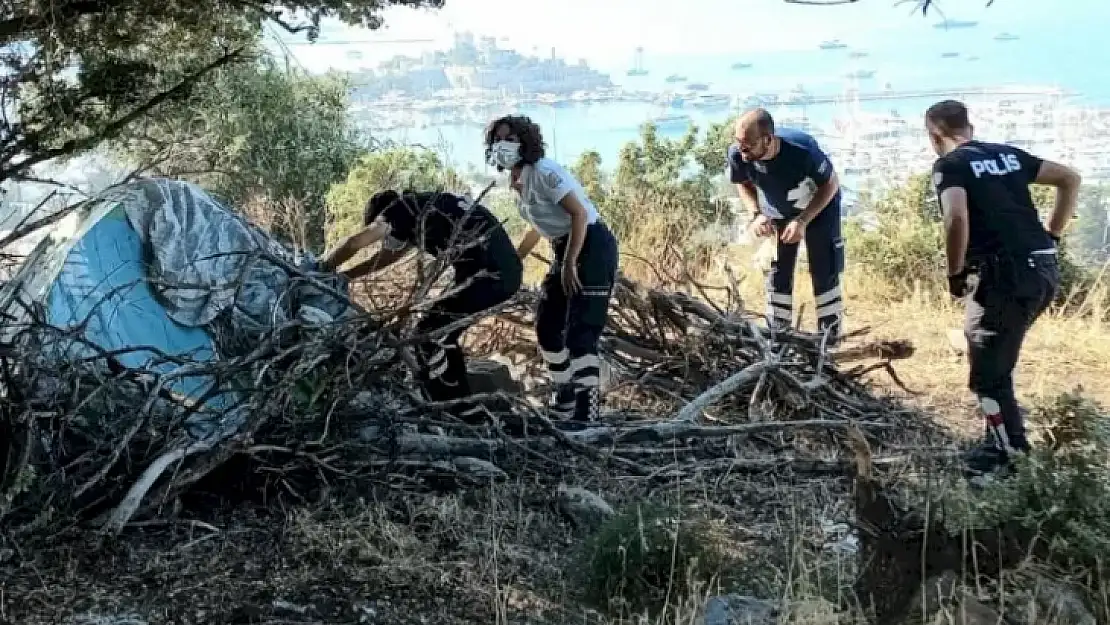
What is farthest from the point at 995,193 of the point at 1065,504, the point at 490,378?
the point at 490,378

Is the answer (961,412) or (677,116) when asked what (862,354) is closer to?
(961,412)

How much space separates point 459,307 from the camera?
4969 mm

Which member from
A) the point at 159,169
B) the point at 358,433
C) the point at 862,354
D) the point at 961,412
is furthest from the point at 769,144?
the point at 159,169

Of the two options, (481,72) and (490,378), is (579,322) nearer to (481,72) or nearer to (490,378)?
(490,378)

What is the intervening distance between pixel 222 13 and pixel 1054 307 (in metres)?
6.63

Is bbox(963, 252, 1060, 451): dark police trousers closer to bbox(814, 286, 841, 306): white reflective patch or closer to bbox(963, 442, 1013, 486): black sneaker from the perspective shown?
bbox(963, 442, 1013, 486): black sneaker

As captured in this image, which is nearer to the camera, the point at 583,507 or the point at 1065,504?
the point at 1065,504

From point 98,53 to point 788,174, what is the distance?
3504 mm

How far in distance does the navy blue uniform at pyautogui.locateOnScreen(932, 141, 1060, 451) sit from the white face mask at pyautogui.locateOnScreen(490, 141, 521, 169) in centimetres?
181

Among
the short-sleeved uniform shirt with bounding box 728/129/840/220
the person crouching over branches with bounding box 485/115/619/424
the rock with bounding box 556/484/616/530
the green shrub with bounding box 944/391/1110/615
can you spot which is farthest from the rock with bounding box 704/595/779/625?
the short-sleeved uniform shirt with bounding box 728/129/840/220

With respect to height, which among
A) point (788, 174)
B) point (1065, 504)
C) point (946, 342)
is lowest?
point (946, 342)

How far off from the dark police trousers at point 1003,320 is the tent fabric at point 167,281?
2.66 meters

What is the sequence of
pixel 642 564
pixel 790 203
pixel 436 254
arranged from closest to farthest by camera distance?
1. pixel 642 564
2. pixel 436 254
3. pixel 790 203

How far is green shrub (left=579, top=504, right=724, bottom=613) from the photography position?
2.95 metres
